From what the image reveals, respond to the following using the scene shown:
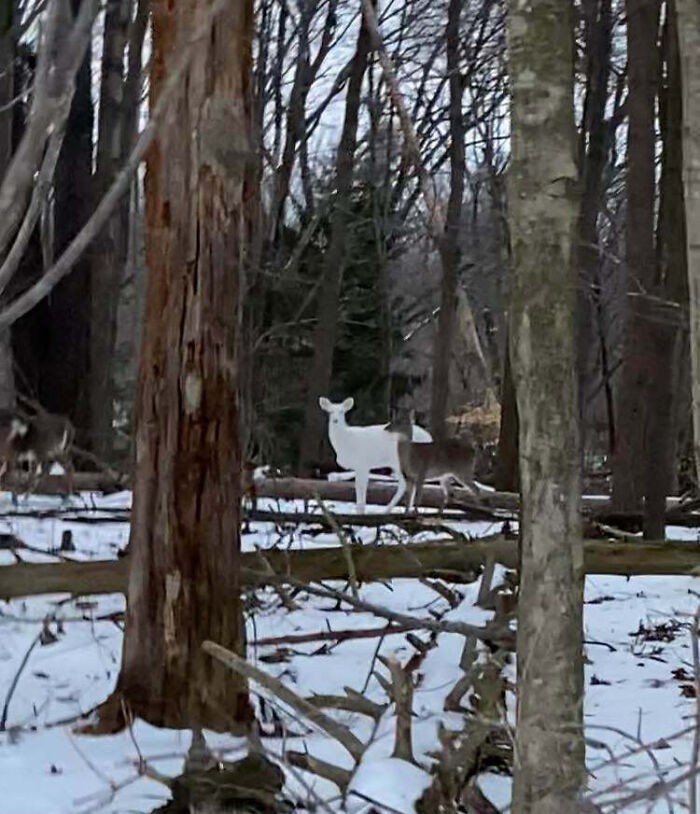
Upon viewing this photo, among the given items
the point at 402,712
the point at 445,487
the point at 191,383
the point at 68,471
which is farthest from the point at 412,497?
the point at 402,712

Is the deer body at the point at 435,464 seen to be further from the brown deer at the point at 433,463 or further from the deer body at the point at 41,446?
the deer body at the point at 41,446

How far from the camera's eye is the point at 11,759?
4781 millimetres

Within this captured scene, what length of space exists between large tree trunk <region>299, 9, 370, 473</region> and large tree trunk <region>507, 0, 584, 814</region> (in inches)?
604

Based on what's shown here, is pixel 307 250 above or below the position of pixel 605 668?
above

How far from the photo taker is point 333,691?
5895 millimetres

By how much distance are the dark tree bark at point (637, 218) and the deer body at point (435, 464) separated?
7.21 feet

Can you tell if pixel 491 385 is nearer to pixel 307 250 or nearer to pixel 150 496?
pixel 307 250

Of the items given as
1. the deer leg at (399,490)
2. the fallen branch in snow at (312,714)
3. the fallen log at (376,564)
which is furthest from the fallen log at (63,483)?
the fallen branch in snow at (312,714)

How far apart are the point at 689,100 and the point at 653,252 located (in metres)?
8.47

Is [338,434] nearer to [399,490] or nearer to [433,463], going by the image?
[399,490]

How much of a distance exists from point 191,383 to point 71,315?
36.9 feet

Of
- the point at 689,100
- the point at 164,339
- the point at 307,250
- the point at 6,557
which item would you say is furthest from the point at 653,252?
the point at 307,250

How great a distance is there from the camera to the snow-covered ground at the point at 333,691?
14.3 ft

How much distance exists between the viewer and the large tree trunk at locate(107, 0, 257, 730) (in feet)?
16.3
